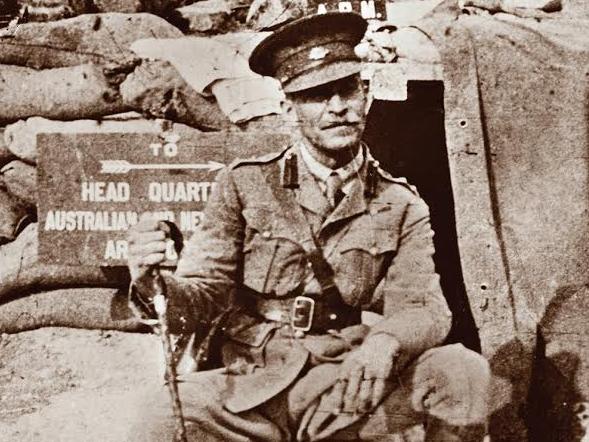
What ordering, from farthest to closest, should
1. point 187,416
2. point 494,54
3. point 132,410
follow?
point 494,54 → point 132,410 → point 187,416

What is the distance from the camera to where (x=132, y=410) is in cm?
210

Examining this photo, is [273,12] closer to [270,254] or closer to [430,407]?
[270,254]

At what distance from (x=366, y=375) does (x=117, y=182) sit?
834 millimetres

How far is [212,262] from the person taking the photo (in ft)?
6.31

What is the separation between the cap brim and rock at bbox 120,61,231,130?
0.39m

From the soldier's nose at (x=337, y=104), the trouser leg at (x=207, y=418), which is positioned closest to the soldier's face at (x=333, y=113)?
the soldier's nose at (x=337, y=104)

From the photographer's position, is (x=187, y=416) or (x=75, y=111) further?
(x=75, y=111)

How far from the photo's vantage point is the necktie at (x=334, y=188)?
6.39 feet

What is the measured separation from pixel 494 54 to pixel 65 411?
1.46m

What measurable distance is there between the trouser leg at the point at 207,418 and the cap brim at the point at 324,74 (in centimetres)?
69

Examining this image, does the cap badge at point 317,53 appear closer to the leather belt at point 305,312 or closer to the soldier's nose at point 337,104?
the soldier's nose at point 337,104

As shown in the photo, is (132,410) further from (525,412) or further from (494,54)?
(494,54)

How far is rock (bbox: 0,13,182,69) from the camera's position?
2.33 m

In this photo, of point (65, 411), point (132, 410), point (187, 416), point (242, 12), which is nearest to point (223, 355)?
point (187, 416)
